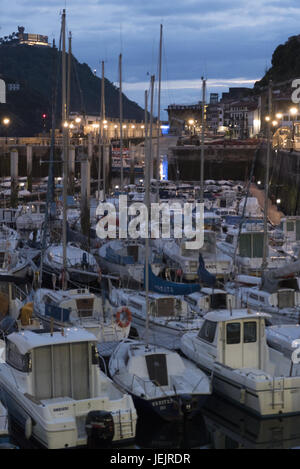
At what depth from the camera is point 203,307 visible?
1783 cm

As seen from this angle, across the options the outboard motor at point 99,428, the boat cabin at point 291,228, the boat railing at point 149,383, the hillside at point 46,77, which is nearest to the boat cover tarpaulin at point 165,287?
the boat railing at point 149,383

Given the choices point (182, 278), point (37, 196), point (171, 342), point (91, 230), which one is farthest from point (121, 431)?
point (37, 196)

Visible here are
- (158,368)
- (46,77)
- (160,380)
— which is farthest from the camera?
(46,77)

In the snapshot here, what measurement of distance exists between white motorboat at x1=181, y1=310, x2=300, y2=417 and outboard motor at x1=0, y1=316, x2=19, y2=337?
12.5ft

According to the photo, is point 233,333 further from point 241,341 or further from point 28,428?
point 28,428

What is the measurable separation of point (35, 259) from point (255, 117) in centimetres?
7284

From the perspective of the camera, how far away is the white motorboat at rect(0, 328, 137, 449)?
1080 centimetres

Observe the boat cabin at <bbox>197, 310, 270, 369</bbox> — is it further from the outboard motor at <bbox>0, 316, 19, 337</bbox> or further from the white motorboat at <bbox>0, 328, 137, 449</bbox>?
the outboard motor at <bbox>0, 316, 19, 337</bbox>

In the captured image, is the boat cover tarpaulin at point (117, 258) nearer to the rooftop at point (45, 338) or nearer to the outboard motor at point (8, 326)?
the outboard motor at point (8, 326)

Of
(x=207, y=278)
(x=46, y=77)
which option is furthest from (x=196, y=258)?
(x=46, y=77)

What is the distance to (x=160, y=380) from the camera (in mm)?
12883

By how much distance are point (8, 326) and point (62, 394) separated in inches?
156

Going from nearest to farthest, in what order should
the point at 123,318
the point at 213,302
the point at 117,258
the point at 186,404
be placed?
the point at 186,404, the point at 123,318, the point at 213,302, the point at 117,258

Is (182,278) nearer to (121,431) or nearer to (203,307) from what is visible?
(203,307)
